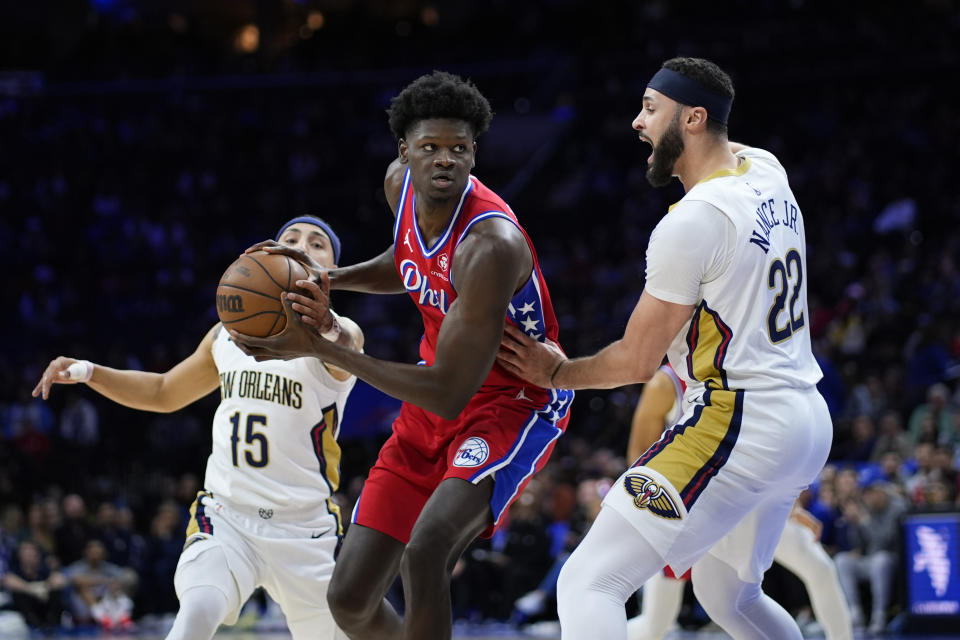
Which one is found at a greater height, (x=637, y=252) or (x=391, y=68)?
(x=391, y=68)

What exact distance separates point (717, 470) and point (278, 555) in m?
2.26

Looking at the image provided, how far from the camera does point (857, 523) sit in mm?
10344

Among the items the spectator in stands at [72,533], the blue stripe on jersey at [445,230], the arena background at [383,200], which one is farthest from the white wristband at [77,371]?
the spectator in stands at [72,533]

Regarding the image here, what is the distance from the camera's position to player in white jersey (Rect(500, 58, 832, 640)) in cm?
359

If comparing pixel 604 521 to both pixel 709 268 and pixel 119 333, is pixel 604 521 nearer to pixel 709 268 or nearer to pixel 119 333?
pixel 709 268

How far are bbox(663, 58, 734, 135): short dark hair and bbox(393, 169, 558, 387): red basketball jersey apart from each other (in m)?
0.78

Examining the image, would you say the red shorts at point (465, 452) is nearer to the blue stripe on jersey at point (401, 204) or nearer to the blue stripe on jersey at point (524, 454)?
the blue stripe on jersey at point (524, 454)

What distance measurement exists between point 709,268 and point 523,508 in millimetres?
8104

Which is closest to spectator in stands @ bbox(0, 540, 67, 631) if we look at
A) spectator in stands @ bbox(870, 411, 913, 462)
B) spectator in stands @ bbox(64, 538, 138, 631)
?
spectator in stands @ bbox(64, 538, 138, 631)

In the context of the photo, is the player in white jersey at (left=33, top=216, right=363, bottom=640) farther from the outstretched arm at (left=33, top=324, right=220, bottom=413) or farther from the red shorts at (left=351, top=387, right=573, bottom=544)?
the red shorts at (left=351, top=387, right=573, bottom=544)

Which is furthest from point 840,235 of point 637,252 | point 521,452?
point 521,452

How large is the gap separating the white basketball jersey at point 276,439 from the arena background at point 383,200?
6099mm

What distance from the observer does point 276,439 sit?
5176 mm

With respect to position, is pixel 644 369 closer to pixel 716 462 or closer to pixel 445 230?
pixel 716 462
